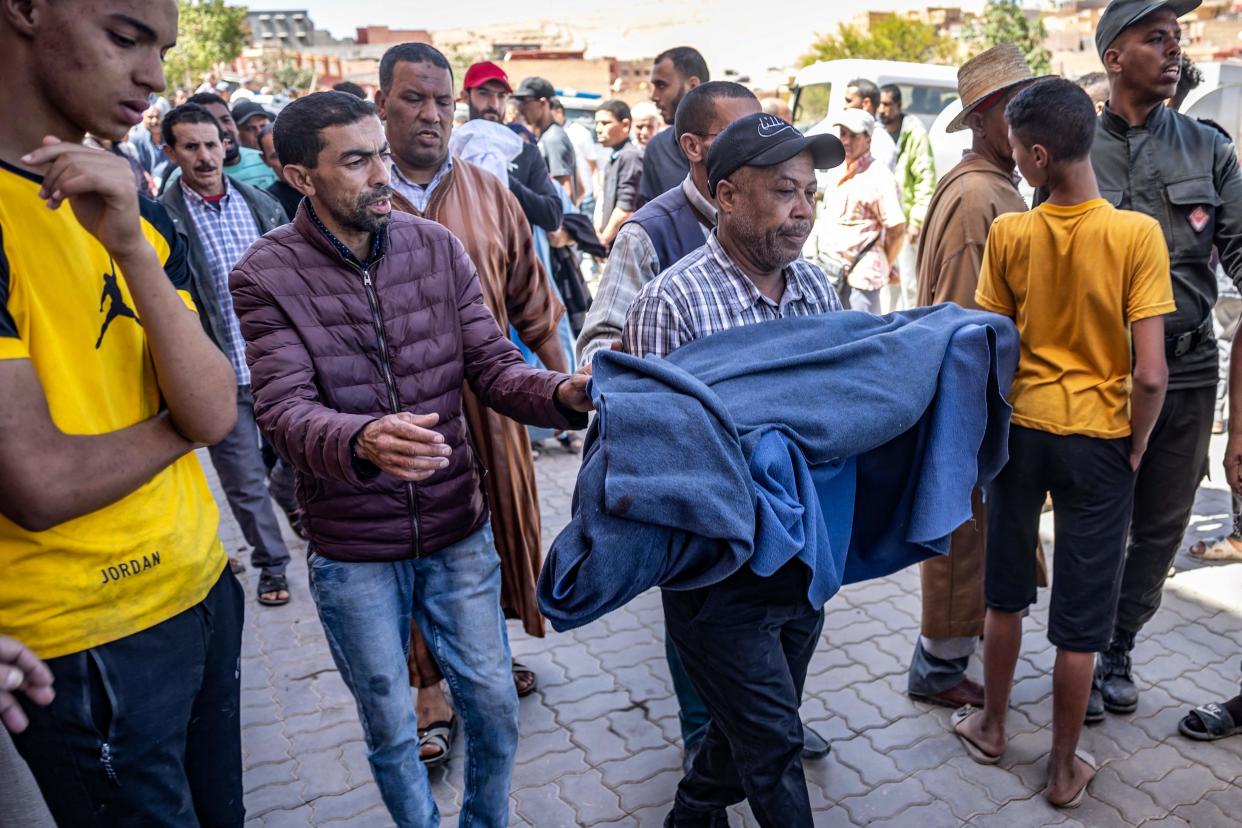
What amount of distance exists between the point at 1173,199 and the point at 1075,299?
0.79m

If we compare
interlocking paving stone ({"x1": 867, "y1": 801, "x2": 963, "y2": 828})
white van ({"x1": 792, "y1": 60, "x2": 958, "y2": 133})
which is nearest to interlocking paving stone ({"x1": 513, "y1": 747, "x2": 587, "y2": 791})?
interlocking paving stone ({"x1": 867, "y1": 801, "x2": 963, "y2": 828})

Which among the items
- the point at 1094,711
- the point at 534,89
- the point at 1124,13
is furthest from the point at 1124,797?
the point at 534,89

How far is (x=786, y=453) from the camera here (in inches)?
87.7

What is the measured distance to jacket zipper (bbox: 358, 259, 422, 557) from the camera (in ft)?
8.26

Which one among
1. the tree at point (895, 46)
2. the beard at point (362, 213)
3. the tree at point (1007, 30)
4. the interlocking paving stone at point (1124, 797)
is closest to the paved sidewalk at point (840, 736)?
the interlocking paving stone at point (1124, 797)

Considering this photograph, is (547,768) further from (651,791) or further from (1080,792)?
(1080,792)

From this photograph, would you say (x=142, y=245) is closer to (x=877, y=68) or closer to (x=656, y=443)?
(x=656, y=443)

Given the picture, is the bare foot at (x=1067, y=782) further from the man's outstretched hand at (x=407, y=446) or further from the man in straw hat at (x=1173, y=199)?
the man's outstretched hand at (x=407, y=446)

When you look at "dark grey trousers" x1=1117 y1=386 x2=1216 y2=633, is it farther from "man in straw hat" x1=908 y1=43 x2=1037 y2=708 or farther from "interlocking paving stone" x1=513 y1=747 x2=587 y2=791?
"interlocking paving stone" x1=513 y1=747 x2=587 y2=791

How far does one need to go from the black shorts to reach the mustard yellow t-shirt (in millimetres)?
71

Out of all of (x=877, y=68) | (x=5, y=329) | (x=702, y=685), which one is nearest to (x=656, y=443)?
(x=702, y=685)

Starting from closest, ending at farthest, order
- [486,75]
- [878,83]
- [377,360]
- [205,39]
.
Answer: [377,360] → [486,75] → [878,83] → [205,39]

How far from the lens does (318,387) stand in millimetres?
2492

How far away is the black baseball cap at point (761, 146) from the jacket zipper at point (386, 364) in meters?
0.97
